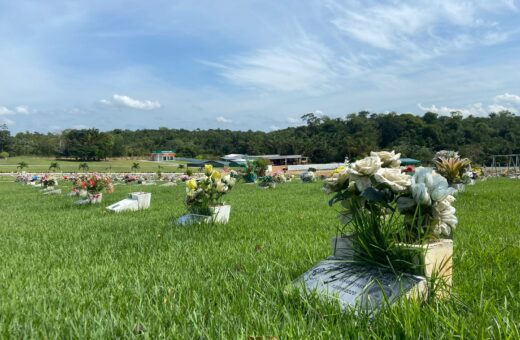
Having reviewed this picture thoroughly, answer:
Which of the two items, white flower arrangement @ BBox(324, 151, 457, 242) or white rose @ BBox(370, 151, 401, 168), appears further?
white rose @ BBox(370, 151, 401, 168)

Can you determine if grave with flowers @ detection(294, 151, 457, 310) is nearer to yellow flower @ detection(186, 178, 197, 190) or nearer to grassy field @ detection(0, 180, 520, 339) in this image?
grassy field @ detection(0, 180, 520, 339)

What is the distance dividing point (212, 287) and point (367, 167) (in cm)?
143

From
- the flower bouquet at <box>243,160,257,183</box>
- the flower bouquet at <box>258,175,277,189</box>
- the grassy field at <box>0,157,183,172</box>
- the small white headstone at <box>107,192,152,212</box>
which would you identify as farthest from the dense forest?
the small white headstone at <box>107,192,152,212</box>

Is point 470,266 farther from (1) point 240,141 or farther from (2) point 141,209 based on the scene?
(1) point 240,141

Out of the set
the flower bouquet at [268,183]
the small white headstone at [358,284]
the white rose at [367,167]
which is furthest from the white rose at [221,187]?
the flower bouquet at [268,183]

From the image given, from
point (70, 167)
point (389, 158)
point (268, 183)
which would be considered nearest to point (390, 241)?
point (389, 158)

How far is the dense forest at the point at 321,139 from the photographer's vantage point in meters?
77.9

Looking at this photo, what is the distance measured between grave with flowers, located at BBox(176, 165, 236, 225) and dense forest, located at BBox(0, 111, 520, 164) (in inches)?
2171

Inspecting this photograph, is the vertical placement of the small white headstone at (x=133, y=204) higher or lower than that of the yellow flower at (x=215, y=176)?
lower

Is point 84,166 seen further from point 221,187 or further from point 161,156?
point 161,156

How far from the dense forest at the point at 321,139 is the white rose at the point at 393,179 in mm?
58652

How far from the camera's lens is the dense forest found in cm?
7794

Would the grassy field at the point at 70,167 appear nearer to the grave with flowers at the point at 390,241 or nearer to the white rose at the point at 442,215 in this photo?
the grave with flowers at the point at 390,241

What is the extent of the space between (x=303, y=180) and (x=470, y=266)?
71.9 ft
